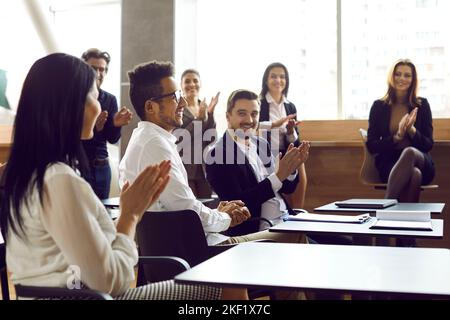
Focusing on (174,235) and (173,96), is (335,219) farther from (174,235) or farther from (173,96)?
(173,96)

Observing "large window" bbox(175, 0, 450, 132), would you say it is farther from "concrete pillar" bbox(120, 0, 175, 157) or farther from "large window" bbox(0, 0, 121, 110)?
"large window" bbox(0, 0, 121, 110)

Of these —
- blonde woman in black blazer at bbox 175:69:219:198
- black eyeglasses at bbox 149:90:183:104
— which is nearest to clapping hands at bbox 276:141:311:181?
black eyeglasses at bbox 149:90:183:104

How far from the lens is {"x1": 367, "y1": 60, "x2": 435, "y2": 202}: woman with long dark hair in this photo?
449 centimetres

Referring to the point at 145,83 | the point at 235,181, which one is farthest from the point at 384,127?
the point at 145,83

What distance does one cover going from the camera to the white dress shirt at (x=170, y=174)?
2.21m

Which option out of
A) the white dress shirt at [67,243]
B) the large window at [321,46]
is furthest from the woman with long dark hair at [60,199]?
the large window at [321,46]

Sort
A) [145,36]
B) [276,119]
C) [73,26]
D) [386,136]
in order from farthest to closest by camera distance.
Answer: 1. [73,26]
2. [145,36]
3. [276,119]
4. [386,136]

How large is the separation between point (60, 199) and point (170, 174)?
0.87 meters

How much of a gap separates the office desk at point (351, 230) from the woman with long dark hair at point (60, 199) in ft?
2.56

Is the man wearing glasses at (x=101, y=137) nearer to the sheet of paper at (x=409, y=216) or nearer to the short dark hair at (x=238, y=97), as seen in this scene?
the short dark hair at (x=238, y=97)

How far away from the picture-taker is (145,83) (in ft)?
8.32

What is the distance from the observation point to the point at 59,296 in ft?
4.57

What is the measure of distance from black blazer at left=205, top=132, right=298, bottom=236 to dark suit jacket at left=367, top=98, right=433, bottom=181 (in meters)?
1.87
